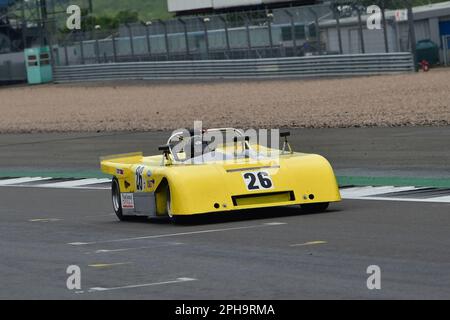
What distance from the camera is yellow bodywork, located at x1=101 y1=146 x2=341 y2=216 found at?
13516 millimetres

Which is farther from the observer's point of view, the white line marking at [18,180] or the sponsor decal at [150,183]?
the white line marking at [18,180]

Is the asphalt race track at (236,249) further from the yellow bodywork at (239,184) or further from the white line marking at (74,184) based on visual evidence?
the white line marking at (74,184)

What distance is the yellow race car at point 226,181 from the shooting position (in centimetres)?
1352

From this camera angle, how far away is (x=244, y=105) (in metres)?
36.9

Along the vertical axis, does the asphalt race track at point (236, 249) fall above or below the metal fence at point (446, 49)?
below

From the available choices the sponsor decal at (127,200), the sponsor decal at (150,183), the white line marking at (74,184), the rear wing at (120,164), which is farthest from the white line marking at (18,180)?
the sponsor decal at (150,183)

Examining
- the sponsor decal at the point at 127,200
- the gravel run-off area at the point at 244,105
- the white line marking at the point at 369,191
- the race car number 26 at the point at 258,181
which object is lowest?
the white line marking at the point at 369,191

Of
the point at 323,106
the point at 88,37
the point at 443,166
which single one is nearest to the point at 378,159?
the point at 443,166

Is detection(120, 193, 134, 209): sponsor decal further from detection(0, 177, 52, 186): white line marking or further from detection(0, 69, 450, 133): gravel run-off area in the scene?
detection(0, 69, 450, 133): gravel run-off area

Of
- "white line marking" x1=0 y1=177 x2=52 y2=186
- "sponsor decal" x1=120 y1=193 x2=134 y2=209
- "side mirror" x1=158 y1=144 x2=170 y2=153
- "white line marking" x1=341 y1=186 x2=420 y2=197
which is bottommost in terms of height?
"white line marking" x1=0 y1=177 x2=52 y2=186

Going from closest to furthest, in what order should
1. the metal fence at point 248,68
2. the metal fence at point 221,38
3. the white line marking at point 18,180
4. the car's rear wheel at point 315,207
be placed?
the car's rear wheel at point 315,207 → the white line marking at point 18,180 → the metal fence at point 248,68 → the metal fence at point 221,38

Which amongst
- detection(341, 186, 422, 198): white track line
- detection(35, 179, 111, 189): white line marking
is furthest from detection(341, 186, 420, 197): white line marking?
detection(35, 179, 111, 189): white line marking

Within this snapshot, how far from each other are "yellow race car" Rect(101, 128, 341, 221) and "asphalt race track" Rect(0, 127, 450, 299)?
215mm
